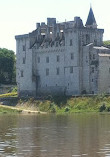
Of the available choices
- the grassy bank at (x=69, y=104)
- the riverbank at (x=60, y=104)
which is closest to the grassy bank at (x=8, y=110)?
the riverbank at (x=60, y=104)

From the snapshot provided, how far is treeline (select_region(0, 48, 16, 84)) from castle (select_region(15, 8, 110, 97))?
22540 millimetres

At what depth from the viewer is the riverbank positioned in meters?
75.6

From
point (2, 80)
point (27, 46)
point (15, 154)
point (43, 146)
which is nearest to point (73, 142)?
point (43, 146)

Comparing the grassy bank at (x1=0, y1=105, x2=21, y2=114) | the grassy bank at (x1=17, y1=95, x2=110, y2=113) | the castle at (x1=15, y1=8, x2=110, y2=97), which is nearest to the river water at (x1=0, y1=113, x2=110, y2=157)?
the grassy bank at (x1=17, y1=95, x2=110, y2=113)

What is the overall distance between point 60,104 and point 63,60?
959cm

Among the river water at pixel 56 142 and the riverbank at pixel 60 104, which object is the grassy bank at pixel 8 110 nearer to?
the riverbank at pixel 60 104

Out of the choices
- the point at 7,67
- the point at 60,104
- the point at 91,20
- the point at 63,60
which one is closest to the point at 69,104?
the point at 60,104

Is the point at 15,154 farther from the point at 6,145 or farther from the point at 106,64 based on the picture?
the point at 106,64

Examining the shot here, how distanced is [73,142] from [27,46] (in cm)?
6212

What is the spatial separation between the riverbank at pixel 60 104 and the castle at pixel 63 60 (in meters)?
4.22

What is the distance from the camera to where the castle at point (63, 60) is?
84.2 meters

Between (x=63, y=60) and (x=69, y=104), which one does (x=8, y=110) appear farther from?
(x=63, y=60)

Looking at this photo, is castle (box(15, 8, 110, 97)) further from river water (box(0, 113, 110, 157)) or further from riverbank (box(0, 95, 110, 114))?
river water (box(0, 113, 110, 157))

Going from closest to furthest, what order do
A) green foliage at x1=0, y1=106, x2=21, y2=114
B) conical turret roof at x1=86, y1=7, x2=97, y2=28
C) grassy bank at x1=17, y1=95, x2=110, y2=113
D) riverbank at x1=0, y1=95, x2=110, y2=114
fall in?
grassy bank at x1=17, y1=95, x2=110, y2=113 < riverbank at x1=0, y1=95, x2=110, y2=114 < green foliage at x1=0, y1=106, x2=21, y2=114 < conical turret roof at x1=86, y1=7, x2=97, y2=28
